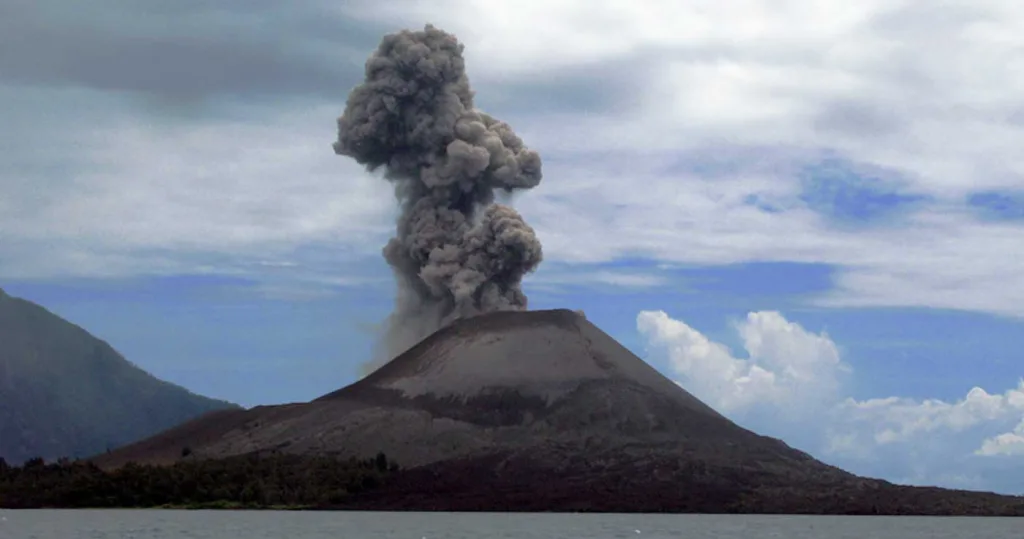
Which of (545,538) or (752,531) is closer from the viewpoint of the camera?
(545,538)

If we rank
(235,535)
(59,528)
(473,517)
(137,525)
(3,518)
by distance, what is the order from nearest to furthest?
(235,535)
(59,528)
(137,525)
(3,518)
(473,517)

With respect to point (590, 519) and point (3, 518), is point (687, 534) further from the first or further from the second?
point (3, 518)

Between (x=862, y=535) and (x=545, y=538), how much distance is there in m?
39.6

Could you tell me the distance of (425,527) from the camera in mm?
147250

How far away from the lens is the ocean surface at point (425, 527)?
5049 inches

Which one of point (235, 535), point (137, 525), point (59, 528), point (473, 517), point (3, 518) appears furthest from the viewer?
point (473, 517)

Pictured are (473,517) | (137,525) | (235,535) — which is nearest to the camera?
(235,535)

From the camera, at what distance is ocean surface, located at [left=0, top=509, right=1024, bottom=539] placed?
128 metres

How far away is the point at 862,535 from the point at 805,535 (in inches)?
295

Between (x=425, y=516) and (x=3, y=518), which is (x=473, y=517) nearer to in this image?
(x=425, y=516)

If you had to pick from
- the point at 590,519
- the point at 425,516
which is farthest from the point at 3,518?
the point at 590,519

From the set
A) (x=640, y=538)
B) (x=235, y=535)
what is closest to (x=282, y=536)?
(x=235, y=535)

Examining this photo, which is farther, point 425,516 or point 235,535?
point 425,516

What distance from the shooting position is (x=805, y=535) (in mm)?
143500
